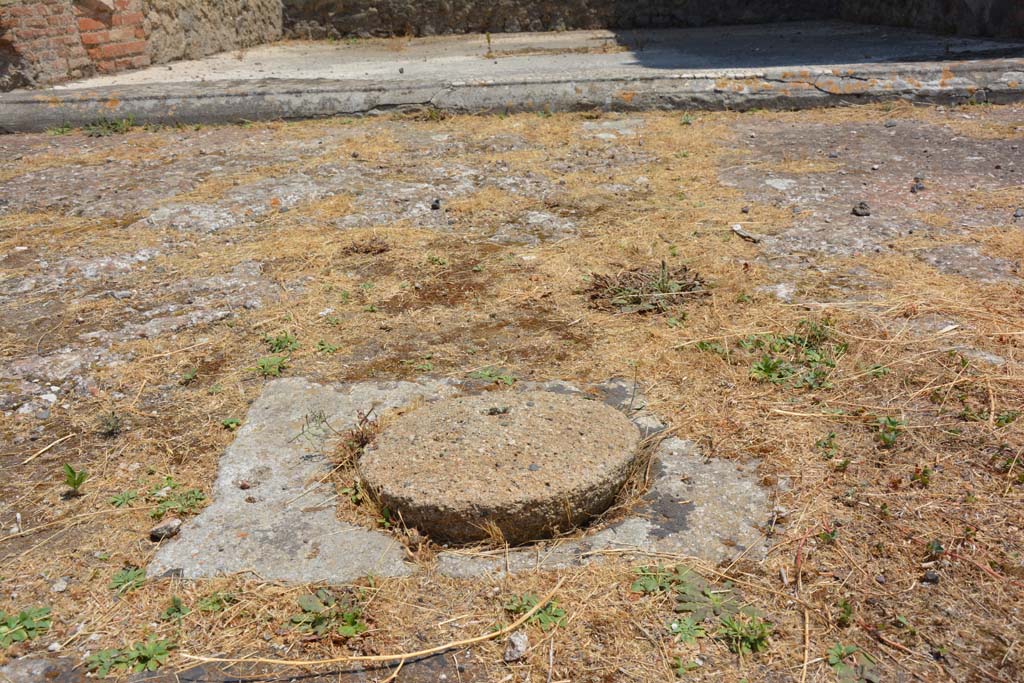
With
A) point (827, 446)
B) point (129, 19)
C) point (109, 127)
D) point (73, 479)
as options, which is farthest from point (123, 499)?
point (129, 19)

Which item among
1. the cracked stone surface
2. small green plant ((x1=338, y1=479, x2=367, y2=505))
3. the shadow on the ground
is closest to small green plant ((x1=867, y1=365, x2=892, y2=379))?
the cracked stone surface

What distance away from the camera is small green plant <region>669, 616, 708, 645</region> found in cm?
169

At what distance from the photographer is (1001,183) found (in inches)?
171

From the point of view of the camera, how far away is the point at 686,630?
1703mm

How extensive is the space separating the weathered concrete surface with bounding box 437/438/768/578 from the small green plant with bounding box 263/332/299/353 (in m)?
1.33

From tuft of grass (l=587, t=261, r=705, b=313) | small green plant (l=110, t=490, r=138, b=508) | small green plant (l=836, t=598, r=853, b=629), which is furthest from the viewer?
tuft of grass (l=587, t=261, r=705, b=313)

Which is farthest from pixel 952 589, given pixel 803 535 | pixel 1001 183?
pixel 1001 183

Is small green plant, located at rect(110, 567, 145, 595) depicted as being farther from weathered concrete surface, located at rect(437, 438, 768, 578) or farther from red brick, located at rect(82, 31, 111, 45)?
red brick, located at rect(82, 31, 111, 45)

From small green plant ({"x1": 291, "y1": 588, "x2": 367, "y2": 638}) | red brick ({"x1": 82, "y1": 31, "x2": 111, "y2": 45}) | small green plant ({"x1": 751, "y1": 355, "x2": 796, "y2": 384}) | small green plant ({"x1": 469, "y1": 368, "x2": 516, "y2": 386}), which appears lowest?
small green plant ({"x1": 291, "y1": 588, "x2": 367, "y2": 638})

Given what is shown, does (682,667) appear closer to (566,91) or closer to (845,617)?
(845,617)

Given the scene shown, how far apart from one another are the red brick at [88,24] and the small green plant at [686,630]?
7.93 metres

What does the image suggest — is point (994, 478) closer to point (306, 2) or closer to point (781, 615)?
point (781, 615)

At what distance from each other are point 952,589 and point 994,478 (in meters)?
0.45

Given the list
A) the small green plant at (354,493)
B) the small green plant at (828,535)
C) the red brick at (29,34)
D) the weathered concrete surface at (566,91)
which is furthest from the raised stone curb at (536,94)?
the small green plant at (828,535)
